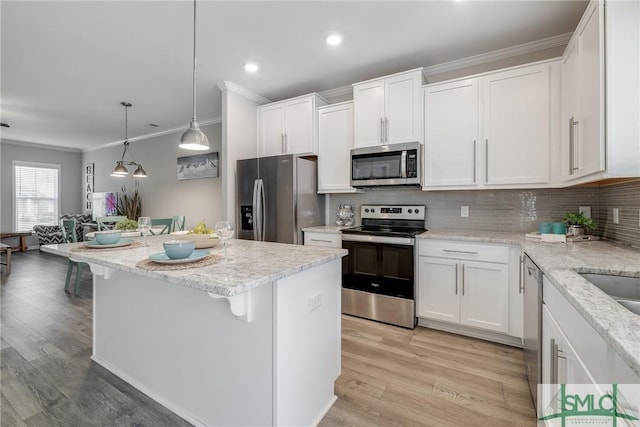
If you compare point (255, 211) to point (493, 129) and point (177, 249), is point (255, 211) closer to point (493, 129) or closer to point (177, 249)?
point (177, 249)

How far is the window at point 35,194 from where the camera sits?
666 cm

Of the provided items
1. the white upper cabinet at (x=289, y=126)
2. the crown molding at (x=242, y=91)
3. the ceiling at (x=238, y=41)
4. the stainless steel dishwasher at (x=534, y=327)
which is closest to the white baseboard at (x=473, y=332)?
the stainless steel dishwasher at (x=534, y=327)

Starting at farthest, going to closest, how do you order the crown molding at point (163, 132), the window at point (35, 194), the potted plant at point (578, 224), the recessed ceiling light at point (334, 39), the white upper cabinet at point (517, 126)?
the window at point (35, 194), the crown molding at point (163, 132), the recessed ceiling light at point (334, 39), the white upper cabinet at point (517, 126), the potted plant at point (578, 224)

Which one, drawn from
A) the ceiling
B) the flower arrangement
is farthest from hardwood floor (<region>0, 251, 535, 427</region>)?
the ceiling

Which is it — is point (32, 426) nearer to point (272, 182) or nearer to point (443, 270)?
point (272, 182)

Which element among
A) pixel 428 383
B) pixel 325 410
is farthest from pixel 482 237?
pixel 325 410

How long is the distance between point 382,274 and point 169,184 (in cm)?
495

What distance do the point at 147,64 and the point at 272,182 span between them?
5.90ft

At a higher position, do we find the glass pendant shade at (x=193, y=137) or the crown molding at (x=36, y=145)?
the crown molding at (x=36, y=145)

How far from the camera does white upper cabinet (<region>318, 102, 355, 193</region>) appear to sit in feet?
10.7

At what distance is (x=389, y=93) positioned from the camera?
9.58 ft

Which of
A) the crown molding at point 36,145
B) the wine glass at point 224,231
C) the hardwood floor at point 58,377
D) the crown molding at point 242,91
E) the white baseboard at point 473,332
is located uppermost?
the crown molding at point 36,145

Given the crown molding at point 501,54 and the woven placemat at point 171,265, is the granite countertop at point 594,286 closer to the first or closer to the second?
the woven placemat at point 171,265

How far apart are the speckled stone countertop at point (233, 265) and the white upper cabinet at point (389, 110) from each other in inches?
68.3
